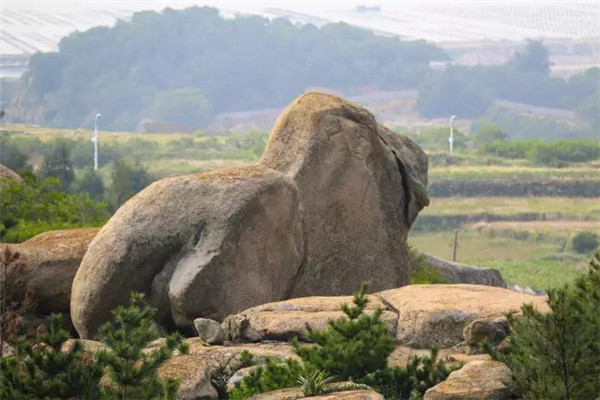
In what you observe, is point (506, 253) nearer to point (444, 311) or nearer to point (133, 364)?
point (444, 311)

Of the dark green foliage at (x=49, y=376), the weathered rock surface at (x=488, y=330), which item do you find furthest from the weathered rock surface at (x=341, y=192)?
the dark green foliage at (x=49, y=376)

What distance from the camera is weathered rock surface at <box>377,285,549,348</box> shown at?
16.6 meters

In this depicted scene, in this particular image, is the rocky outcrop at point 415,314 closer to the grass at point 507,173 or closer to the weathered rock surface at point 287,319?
the weathered rock surface at point 287,319

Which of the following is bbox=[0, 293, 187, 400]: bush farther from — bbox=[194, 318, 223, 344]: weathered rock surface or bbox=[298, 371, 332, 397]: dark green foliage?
bbox=[194, 318, 223, 344]: weathered rock surface

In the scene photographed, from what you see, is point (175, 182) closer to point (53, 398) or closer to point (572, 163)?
point (53, 398)

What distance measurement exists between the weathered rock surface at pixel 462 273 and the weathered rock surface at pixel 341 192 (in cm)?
1352

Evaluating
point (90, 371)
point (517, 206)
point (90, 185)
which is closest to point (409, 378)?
point (90, 371)

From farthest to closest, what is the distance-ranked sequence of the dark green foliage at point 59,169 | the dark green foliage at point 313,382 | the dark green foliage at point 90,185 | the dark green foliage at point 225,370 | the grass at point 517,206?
the grass at point 517,206, the dark green foliage at point 90,185, the dark green foliage at point 59,169, the dark green foliage at point 225,370, the dark green foliage at point 313,382

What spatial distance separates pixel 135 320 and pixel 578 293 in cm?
404

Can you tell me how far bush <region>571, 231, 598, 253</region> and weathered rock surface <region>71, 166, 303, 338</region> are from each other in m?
78.6

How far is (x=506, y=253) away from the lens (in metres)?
93.5

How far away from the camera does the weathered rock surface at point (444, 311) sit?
1658cm

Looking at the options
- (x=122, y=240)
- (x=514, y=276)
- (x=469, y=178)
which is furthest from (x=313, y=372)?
(x=469, y=178)

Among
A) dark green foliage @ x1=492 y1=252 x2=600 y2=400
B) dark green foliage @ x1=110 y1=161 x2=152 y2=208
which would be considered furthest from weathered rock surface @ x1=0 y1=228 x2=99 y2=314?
dark green foliage @ x1=110 y1=161 x2=152 y2=208
